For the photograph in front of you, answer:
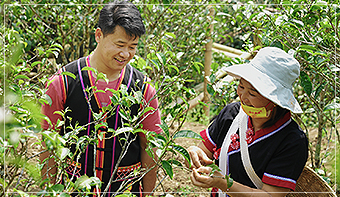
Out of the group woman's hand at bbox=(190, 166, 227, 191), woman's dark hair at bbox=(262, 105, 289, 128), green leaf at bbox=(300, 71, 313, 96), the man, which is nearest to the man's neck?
the man

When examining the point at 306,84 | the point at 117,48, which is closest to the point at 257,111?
the point at 306,84

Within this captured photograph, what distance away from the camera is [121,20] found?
156 centimetres

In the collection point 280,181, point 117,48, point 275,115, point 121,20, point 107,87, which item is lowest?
point 280,181

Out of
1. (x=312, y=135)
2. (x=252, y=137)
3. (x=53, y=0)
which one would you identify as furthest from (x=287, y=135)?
(x=312, y=135)

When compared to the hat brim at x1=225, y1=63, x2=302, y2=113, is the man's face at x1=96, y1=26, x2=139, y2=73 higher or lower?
higher

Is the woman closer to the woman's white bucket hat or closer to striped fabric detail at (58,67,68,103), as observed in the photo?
the woman's white bucket hat

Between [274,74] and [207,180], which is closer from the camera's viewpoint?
[207,180]

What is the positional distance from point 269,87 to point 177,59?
1322 mm

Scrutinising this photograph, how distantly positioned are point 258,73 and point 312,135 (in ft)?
10.9

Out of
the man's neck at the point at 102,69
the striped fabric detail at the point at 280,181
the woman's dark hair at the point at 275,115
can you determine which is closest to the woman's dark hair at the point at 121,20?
the man's neck at the point at 102,69

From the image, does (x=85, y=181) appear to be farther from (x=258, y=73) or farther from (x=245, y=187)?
(x=258, y=73)

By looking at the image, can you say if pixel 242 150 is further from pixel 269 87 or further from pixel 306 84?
pixel 306 84

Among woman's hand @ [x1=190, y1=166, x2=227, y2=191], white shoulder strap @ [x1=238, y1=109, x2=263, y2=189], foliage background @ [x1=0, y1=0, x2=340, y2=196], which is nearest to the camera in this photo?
foliage background @ [x1=0, y1=0, x2=340, y2=196]

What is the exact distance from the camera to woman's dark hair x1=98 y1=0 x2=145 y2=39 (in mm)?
1556
